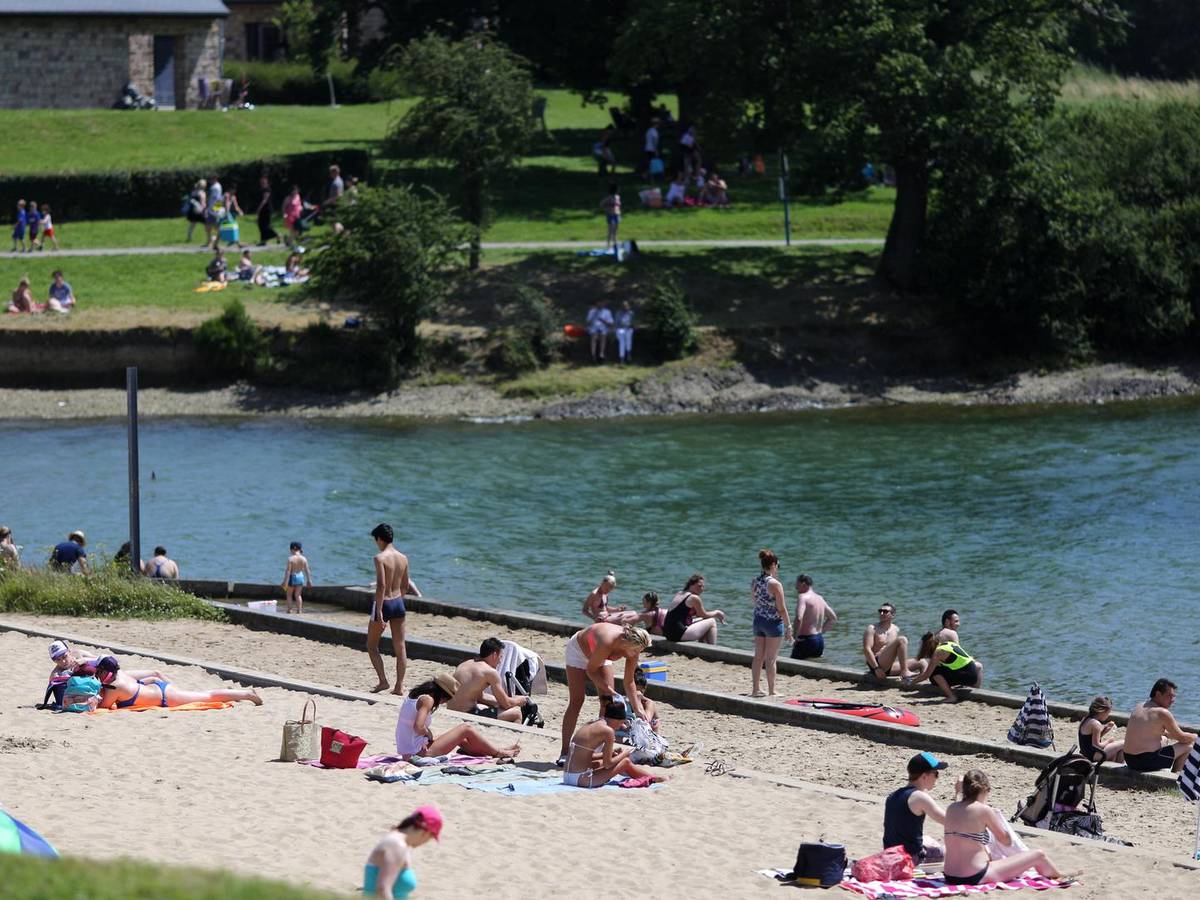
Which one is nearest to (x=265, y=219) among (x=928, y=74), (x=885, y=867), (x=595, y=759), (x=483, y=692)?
(x=928, y=74)

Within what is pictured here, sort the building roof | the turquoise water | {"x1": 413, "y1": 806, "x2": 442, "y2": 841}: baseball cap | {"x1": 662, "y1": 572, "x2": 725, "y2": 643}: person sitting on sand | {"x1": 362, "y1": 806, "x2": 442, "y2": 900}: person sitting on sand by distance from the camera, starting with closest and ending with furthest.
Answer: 1. {"x1": 362, "y1": 806, "x2": 442, "y2": 900}: person sitting on sand
2. {"x1": 413, "y1": 806, "x2": 442, "y2": 841}: baseball cap
3. {"x1": 662, "y1": 572, "x2": 725, "y2": 643}: person sitting on sand
4. the turquoise water
5. the building roof

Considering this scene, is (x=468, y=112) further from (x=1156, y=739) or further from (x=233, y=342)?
(x=1156, y=739)

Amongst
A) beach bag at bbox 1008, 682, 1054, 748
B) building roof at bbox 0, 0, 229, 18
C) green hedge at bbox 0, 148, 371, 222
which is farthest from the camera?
building roof at bbox 0, 0, 229, 18

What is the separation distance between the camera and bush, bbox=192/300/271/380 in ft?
132

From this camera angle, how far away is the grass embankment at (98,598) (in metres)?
22.2

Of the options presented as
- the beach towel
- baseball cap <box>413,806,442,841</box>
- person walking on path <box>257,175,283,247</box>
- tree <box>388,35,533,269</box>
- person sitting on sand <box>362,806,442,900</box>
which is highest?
tree <box>388,35,533,269</box>

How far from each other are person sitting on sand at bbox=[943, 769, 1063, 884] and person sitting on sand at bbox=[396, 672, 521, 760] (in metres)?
4.20

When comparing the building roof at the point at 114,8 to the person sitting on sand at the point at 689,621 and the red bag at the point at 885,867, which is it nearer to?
the person sitting on sand at the point at 689,621

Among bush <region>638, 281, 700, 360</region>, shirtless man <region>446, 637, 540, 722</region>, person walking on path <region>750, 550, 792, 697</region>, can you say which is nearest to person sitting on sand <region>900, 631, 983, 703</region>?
person walking on path <region>750, 550, 792, 697</region>

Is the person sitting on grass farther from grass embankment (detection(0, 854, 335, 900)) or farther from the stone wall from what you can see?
grass embankment (detection(0, 854, 335, 900))

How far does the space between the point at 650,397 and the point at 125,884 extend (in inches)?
1297

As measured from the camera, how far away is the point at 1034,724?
16.7m

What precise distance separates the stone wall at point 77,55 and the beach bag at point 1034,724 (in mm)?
49103

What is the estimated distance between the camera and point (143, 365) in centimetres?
4066
